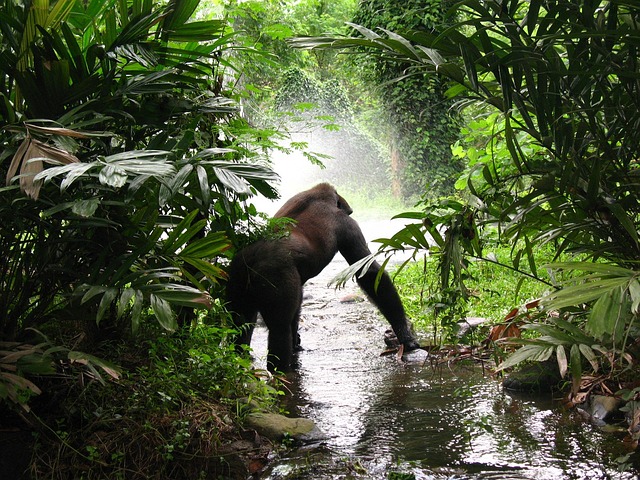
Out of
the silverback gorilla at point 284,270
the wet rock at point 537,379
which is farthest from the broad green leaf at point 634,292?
the silverback gorilla at point 284,270

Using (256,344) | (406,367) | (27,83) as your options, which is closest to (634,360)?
(406,367)

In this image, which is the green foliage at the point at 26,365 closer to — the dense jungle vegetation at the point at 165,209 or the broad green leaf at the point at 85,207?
the dense jungle vegetation at the point at 165,209

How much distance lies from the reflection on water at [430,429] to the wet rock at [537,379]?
0.10 m

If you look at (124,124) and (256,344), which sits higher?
(124,124)

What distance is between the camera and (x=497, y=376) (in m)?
4.38

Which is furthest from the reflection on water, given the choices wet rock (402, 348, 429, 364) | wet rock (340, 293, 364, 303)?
wet rock (340, 293, 364, 303)

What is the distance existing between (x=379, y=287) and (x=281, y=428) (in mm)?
2379

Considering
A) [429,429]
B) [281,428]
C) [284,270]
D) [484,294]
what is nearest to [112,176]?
[281,428]

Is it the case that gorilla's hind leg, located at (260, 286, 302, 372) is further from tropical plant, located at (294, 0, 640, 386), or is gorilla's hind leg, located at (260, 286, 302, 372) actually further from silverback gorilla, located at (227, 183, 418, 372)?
A: tropical plant, located at (294, 0, 640, 386)

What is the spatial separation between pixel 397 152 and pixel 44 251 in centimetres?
1457

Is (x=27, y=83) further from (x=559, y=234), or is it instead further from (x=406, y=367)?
(x=406, y=367)

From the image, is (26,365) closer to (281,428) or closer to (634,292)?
(281,428)

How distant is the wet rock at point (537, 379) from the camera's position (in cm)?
402

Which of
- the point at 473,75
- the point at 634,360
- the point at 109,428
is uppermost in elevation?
the point at 473,75
